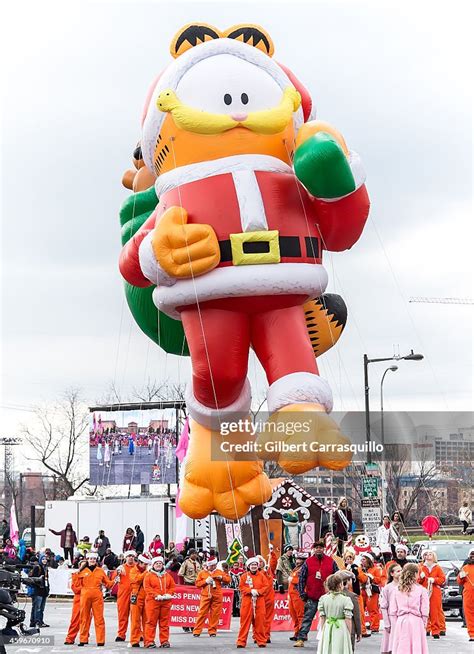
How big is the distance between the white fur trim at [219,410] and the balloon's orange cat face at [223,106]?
3187 mm

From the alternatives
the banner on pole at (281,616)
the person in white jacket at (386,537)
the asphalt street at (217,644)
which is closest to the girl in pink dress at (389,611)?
the asphalt street at (217,644)

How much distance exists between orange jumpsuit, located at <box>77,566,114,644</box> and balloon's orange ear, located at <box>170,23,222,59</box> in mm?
7712

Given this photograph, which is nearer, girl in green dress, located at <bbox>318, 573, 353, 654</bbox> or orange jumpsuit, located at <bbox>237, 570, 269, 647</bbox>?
girl in green dress, located at <bbox>318, 573, 353, 654</bbox>

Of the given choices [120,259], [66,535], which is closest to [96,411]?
[66,535]

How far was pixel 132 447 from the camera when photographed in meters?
45.6

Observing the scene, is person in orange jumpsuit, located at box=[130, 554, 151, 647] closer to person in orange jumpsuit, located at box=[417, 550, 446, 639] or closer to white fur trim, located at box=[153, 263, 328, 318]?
person in orange jumpsuit, located at box=[417, 550, 446, 639]

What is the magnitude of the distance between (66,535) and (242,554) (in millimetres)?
12768

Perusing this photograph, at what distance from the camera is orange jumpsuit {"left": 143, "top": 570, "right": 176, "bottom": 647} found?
59.4ft

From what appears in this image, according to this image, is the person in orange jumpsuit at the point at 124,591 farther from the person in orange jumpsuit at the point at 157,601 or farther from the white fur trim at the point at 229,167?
the white fur trim at the point at 229,167

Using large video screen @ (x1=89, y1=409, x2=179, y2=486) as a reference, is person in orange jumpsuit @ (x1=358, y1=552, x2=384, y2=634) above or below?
below

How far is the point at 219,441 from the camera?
17.0 m

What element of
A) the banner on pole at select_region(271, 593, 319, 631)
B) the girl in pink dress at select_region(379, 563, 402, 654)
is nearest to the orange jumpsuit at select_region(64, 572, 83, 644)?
the banner on pole at select_region(271, 593, 319, 631)

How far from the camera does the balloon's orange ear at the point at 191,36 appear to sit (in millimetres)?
17141

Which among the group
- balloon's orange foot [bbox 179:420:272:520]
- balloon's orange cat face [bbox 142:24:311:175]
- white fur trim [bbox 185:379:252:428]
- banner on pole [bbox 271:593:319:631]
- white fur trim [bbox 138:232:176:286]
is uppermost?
balloon's orange cat face [bbox 142:24:311:175]
